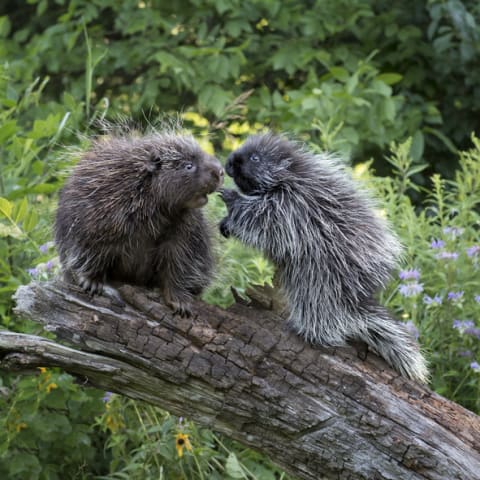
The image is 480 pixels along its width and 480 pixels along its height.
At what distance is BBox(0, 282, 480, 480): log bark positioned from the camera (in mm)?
3035

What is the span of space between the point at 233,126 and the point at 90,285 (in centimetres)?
376

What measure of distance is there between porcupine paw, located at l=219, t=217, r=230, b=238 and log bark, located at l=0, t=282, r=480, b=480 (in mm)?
400

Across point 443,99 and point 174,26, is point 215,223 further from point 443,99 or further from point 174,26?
point 443,99

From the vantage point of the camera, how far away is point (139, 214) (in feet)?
10.2

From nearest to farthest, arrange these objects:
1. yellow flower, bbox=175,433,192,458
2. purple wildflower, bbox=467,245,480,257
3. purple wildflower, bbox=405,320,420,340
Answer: yellow flower, bbox=175,433,192,458
purple wildflower, bbox=405,320,420,340
purple wildflower, bbox=467,245,480,257

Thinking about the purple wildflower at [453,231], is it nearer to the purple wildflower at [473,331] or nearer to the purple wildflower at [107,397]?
the purple wildflower at [473,331]

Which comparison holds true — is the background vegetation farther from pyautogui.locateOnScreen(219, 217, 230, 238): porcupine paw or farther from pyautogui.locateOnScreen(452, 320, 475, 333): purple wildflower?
pyautogui.locateOnScreen(219, 217, 230, 238): porcupine paw

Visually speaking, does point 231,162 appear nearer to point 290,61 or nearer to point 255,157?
point 255,157

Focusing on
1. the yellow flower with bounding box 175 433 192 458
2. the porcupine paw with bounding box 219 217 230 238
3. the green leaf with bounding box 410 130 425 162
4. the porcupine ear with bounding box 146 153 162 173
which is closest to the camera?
the porcupine ear with bounding box 146 153 162 173

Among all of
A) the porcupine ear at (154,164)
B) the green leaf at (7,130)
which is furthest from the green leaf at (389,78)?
the porcupine ear at (154,164)

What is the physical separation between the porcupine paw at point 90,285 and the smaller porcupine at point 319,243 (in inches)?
21.8

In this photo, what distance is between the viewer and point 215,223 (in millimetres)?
3725

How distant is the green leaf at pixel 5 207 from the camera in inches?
142

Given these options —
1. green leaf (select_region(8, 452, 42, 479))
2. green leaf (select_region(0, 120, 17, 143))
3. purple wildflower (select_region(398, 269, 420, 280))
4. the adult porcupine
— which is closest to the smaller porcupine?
the adult porcupine
